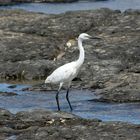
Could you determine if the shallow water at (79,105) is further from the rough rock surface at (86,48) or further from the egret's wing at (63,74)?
the egret's wing at (63,74)

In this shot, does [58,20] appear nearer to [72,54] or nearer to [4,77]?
[72,54]

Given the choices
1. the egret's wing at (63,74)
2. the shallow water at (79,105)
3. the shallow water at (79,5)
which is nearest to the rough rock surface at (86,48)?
the shallow water at (79,105)

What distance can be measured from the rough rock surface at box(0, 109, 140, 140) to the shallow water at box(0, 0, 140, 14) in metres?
28.0

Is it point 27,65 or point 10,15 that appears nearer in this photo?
point 27,65

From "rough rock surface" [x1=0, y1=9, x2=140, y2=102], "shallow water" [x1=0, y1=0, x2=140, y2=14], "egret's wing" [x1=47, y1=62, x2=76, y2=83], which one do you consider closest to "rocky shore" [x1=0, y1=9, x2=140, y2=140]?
"rough rock surface" [x1=0, y1=9, x2=140, y2=102]

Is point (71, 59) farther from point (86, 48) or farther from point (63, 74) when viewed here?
point (63, 74)

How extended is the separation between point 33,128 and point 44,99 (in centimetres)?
586

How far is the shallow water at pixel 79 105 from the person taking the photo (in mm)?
18750

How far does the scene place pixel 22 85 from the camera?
24.3 m

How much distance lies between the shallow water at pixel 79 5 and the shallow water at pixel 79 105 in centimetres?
2254

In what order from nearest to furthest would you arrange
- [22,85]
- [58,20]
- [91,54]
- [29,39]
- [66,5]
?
[22,85], [91,54], [29,39], [58,20], [66,5]

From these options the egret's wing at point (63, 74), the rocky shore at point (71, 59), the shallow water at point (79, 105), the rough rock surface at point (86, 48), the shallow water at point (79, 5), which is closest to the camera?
the rocky shore at point (71, 59)

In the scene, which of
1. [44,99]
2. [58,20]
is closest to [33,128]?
[44,99]

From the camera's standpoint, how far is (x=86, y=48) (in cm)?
2675
